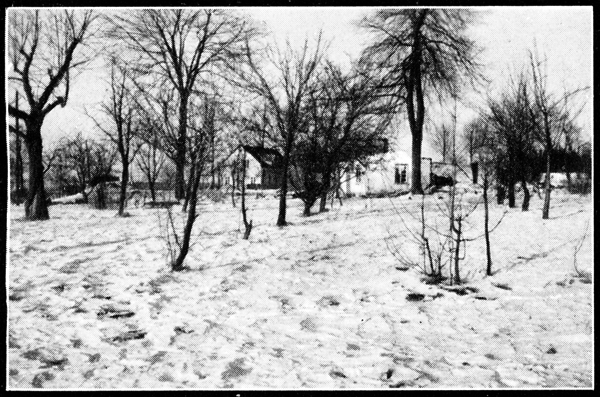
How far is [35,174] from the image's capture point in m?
11.1

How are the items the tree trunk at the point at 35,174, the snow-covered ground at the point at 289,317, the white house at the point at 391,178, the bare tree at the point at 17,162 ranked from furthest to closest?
the white house at the point at 391,178
the tree trunk at the point at 35,174
the bare tree at the point at 17,162
the snow-covered ground at the point at 289,317

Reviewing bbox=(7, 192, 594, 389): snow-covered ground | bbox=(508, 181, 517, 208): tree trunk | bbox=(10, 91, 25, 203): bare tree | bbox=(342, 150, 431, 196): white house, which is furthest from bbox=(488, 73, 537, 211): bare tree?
bbox=(342, 150, 431, 196): white house

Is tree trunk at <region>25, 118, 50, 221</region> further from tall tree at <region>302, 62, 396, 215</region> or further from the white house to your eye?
the white house

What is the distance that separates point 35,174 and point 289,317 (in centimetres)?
981

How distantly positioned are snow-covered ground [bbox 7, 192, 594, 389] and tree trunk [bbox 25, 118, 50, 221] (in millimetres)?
2508

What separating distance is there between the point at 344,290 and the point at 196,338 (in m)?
2.53

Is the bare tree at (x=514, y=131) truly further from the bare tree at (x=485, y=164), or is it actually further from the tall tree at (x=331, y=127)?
the tall tree at (x=331, y=127)

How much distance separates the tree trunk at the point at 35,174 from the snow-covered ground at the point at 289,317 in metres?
2.51

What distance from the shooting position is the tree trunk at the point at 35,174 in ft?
35.0

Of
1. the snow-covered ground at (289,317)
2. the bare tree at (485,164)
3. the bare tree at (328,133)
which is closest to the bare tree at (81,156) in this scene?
the bare tree at (328,133)

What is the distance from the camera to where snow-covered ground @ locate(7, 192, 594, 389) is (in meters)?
3.76

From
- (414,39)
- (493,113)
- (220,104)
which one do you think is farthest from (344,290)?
(414,39)
